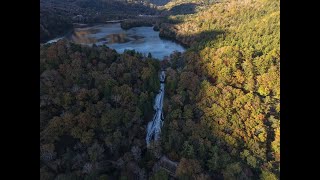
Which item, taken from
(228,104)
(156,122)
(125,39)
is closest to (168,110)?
(156,122)

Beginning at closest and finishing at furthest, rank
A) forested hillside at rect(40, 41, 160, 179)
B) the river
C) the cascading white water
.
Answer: forested hillside at rect(40, 41, 160, 179), the cascading white water, the river

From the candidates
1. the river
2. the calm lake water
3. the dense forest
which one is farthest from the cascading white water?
the calm lake water

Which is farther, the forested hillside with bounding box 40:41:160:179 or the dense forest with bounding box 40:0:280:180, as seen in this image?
the dense forest with bounding box 40:0:280:180

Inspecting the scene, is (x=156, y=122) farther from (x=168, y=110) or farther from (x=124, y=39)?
(x=124, y=39)

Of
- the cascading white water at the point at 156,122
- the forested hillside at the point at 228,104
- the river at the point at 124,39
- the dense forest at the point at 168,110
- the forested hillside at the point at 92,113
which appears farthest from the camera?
the river at the point at 124,39

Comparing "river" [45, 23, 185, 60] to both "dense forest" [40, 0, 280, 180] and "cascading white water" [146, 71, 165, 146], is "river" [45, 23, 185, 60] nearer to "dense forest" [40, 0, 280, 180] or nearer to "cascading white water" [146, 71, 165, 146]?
"dense forest" [40, 0, 280, 180]

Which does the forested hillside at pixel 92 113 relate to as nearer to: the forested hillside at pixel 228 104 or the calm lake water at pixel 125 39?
the forested hillside at pixel 228 104

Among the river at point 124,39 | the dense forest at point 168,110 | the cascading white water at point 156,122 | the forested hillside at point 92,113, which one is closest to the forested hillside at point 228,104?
the dense forest at point 168,110

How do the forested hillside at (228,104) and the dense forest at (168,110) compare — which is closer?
the dense forest at (168,110)
